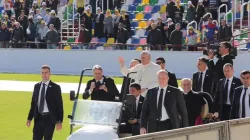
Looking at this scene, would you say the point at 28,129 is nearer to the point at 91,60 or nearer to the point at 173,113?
the point at 173,113

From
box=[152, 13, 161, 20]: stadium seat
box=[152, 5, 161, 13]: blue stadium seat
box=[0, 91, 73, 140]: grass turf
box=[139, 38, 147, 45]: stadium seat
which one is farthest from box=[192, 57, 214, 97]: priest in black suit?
box=[152, 5, 161, 13]: blue stadium seat

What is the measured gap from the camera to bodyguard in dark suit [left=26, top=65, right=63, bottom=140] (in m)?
14.7

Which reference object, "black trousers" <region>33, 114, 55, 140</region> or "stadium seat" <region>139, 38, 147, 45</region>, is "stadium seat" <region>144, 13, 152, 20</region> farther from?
"black trousers" <region>33, 114, 55, 140</region>

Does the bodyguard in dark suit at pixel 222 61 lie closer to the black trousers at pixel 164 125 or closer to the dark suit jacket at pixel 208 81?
the dark suit jacket at pixel 208 81

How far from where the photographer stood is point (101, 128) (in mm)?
12453

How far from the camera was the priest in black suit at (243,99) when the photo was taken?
1351cm

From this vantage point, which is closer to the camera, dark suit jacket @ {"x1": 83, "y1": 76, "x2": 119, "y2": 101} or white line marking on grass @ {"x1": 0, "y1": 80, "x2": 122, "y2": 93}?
dark suit jacket @ {"x1": 83, "y1": 76, "x2": 119, "y2": 101}

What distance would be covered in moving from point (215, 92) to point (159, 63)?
6.30 feet

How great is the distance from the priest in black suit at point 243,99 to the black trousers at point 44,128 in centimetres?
322

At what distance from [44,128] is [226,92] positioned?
3244 millimetres

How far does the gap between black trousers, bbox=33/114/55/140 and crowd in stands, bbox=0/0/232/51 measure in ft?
59.9

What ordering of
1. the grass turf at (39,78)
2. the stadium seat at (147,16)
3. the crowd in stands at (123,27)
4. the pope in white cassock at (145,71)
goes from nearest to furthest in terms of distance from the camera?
the pope in white cassock at (145,71) → the grass turf at (39,78) → the crowd in stands at (123,27) → the stadium seat at (147,16)

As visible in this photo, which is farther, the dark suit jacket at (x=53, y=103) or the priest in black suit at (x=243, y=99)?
the dark suit jacket at (x=53, y=103)

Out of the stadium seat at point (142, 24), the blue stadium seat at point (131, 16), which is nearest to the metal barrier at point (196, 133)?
the stadium seat at point (142, 24)
